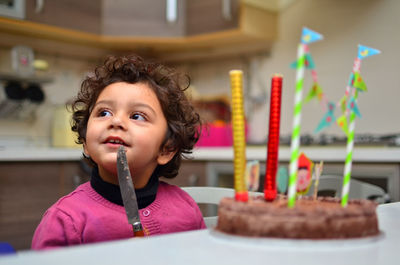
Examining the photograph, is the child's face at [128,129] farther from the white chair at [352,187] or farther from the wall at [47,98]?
the wall at [47,98]

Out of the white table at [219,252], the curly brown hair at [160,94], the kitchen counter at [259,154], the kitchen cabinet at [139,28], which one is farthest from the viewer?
the kitchen cabinet at [139,28]

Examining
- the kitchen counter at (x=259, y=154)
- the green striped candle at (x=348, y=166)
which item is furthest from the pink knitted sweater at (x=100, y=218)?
the kitchen counter at (x=259, y=154)

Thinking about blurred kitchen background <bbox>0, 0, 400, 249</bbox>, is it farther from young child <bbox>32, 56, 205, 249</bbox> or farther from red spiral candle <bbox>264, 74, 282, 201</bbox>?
red spiral candle <bbox>264, 74, 282, 201</bbox>

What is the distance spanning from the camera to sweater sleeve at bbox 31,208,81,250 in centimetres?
67

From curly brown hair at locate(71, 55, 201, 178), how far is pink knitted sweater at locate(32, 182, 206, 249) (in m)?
0.10

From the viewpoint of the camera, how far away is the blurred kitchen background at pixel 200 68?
1821mm

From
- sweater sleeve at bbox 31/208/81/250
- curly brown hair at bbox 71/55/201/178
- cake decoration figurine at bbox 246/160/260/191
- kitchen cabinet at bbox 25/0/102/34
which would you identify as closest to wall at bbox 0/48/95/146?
kitchen cabinet at bbox 25/0/102/34

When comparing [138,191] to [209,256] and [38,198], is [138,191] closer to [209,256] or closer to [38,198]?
[209,256]

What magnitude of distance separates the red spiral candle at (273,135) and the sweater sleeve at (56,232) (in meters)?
0.34

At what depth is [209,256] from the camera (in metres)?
0.40

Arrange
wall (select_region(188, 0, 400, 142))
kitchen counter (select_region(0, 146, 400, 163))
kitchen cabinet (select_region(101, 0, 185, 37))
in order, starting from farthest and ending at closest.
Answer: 1. kitchen cabinet (select_region(101, 0, 185, 37))
2. wall (select_region(188, 0, 400, 142))
3. kitchen counter (select_region(0, 146, 400, 163))

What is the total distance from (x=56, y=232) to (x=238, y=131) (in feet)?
1.20

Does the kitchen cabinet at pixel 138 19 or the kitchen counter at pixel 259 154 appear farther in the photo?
the kitchen cabinet at pixel 138 19

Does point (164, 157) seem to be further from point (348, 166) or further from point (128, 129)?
point (348, 166)
